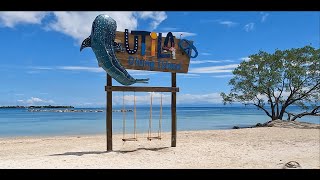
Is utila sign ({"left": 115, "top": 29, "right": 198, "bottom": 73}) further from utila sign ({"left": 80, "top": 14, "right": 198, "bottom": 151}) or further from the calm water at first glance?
the calm water

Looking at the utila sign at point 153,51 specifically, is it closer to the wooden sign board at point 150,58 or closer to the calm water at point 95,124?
the wooden sign board at point 150,58

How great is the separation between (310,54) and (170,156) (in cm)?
1623

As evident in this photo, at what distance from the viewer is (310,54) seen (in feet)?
75.3

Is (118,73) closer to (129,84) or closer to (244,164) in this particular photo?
(129,84)

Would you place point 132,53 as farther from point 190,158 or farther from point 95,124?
→ point 95,124

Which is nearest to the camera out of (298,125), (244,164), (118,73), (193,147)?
(244,164)

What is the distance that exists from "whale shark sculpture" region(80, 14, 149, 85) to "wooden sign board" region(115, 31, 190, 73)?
288 mm

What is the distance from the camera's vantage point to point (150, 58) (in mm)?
10742

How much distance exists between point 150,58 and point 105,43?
1571mm

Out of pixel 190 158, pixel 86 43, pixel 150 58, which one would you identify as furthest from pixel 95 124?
pixel 190 158

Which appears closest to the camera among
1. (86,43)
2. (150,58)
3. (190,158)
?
(190,158)
